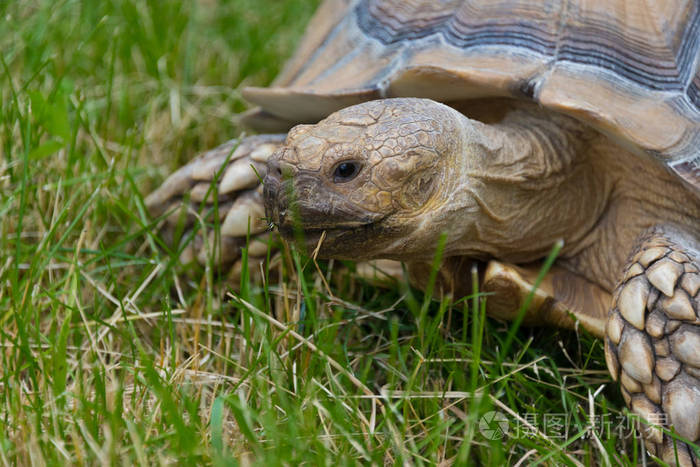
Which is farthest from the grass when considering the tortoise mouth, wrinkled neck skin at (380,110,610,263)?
wrinkled neck skin at (380,110,610,263)

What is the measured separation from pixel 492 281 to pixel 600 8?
33.4 inches

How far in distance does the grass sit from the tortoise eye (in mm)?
267

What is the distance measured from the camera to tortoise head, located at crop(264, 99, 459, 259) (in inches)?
72.6

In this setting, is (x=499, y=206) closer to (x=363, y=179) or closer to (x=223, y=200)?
(x=363, y=179)

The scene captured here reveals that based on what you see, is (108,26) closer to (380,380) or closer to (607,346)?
(380,380)

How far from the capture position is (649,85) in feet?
6.97

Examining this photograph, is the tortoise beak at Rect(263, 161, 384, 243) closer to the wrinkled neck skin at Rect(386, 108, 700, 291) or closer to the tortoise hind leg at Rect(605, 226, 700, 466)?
the wrinkled neck skin at Rect(386, 108, 700, 291)

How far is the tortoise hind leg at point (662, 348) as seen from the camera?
1.86 meters

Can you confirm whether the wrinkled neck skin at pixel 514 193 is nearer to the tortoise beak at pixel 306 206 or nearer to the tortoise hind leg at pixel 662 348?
the tortoise beak at pixel 306 206

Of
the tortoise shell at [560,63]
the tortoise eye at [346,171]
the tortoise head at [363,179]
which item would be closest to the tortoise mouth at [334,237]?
the tortoise head at [363,179]

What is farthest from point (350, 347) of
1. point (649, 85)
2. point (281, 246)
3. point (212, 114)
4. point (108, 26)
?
point (108, 26)

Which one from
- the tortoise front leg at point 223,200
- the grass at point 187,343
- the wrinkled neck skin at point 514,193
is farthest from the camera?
the tortoise front leg at point 223,200

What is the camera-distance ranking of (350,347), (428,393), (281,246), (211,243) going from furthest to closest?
(211,243) < (281,246) < (350,347) < (428,393)

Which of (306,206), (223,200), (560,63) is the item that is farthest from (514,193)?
(223,200)
